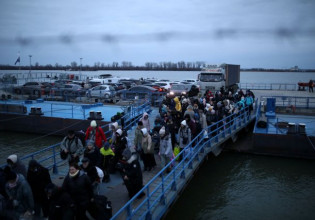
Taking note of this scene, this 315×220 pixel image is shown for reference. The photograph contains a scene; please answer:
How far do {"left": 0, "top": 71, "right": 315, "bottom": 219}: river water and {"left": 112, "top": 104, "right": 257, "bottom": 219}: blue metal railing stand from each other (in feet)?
4.39

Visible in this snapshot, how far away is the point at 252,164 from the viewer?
1385 centimetres

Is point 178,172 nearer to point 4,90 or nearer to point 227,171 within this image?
point 227,171

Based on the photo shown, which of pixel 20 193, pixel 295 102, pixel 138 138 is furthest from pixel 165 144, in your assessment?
pixel 295 102

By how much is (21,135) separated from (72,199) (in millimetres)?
16966

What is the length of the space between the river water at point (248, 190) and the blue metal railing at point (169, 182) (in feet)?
4.39

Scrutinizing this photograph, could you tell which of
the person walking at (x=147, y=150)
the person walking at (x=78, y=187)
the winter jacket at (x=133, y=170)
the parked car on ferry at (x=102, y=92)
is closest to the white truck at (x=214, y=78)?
the parked car on ferry at (x=102, y=92)

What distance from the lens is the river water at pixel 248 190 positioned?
931cm

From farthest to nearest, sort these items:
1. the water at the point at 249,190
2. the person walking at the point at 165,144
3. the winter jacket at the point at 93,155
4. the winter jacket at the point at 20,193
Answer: the water at the point at 249,190 → the person walking at the point at 165,144 → the winter jacket at the point at 93,155 → the winter jacket at the point at 20,193

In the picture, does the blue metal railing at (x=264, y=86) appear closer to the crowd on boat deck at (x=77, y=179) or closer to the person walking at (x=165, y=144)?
the person walking at (x=165, y=144)

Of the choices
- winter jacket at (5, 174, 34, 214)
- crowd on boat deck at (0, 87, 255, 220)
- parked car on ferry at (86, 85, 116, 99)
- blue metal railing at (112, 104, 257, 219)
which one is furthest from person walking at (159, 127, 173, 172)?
parked car on ferry at (86, 85, 116, 99)

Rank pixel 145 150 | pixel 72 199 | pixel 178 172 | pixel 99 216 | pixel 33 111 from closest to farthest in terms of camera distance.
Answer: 1. pixel 72 199
2. pixel 99 216
3. pixel 145 150
4. pixel 178 172
5. pixel 33 111

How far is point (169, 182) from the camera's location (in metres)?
8.45

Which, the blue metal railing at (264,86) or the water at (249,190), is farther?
the blue metal railing at (264,86)

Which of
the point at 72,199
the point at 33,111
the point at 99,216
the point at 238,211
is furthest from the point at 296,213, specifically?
the point at 33,111
